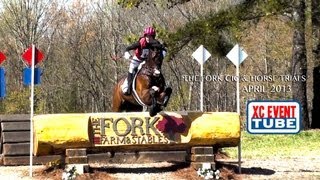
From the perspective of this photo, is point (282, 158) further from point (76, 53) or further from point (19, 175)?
point (76, 53)

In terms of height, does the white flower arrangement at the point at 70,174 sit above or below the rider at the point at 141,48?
below

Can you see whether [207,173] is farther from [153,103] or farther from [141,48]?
[141,48]

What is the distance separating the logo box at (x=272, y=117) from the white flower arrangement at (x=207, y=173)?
3.13 ft

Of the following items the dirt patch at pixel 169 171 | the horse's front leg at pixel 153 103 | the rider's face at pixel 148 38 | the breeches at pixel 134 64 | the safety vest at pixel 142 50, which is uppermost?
the rider's face at pixel 148 38

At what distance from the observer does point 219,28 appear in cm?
2309

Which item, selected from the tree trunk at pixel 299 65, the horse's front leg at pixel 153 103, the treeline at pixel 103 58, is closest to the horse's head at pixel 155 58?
the horse's front leg at pixel 153 103

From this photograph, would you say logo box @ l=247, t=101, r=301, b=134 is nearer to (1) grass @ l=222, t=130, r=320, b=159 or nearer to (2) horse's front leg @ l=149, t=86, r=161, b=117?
(2) horse's front leg @ l=149, t=86, r=161, b=117

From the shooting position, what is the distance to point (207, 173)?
11797mm

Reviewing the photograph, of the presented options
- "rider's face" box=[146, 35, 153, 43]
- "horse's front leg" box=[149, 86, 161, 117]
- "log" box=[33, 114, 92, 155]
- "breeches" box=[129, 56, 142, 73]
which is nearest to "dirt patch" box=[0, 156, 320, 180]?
"log" box=[33, 114, 92, 155]

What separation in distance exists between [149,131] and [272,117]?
2179 millimetres

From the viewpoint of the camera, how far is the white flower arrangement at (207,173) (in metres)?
11.8

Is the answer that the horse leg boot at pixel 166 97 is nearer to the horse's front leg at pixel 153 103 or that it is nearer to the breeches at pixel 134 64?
the horse's front leg at pixel 153 103

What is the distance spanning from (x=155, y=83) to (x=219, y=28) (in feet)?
38.9

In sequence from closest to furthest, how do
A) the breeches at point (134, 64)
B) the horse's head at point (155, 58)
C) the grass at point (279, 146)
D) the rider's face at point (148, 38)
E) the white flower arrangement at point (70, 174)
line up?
the white flower arrangement at point (70, 174), the horse's head at point (155, 58), the rider's face at point (148, 38), the breeches at point (134, 64), the grass at point (279, 146)
